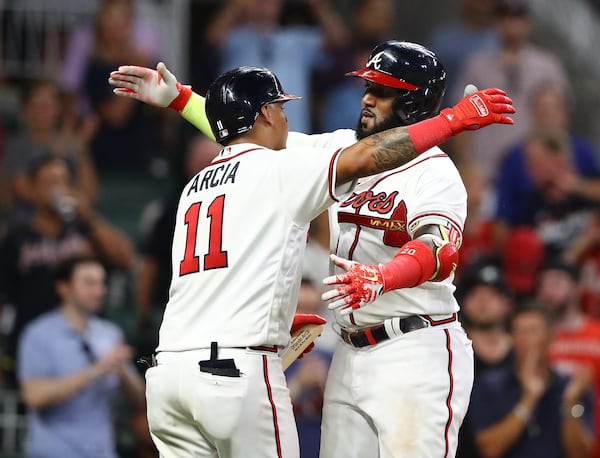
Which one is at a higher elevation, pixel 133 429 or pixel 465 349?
pixel 465 349

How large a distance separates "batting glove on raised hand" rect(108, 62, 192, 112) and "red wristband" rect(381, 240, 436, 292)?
160 cm

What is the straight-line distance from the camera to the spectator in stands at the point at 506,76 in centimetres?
1044

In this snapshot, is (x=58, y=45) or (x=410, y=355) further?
(x=58, y=45)

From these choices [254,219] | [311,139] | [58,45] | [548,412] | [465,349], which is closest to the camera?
[254,219]

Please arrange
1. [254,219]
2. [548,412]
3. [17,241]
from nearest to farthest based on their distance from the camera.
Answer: [254,219] → [548,412] → [17,241]

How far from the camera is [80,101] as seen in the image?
32.6 ft

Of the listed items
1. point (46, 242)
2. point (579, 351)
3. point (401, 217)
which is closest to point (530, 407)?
point (579, 351)

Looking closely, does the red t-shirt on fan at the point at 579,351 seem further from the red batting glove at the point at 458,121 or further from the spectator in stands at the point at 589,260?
the red batting glove at the point at 458,121

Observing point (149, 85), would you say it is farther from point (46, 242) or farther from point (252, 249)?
point (46, 242)

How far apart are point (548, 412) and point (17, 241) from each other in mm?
4177

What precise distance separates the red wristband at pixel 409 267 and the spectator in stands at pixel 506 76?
6.11 metres

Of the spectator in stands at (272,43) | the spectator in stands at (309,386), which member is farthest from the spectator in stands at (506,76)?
the spectator in stands at (309,386)

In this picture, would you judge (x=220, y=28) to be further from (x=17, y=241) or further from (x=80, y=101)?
(x=17, y=241)

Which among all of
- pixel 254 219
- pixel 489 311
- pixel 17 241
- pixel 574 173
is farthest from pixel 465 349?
pixel 574 173
